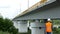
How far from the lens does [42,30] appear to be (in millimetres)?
40156

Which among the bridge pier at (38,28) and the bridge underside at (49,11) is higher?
the bridge underside at (49,11)

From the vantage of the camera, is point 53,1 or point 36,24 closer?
point 53,1

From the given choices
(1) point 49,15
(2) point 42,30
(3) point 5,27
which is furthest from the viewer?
(3) point 5,27

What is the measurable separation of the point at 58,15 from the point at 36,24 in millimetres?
14504

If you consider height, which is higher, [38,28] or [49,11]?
[49,11]

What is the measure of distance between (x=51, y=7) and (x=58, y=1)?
3.33 metres

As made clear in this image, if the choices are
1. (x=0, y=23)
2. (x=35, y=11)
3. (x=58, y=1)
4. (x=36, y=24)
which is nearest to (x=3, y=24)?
(x=0, y=23)

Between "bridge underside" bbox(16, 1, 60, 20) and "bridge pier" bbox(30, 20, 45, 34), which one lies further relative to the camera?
"bridge pier" bbox(30, 20, 45, 34)

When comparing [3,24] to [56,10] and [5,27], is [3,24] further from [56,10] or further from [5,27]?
[56,10]

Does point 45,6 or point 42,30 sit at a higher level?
point 45,6

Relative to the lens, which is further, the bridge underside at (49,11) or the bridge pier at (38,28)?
the bridge pier at (38,28)

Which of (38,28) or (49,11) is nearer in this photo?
(49,11)

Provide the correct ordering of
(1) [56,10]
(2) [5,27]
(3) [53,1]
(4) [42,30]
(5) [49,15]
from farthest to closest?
(2) [5,27]
(4) [42,30]
(5) [49,15]
(1) [56,10]
(3) [53,1]

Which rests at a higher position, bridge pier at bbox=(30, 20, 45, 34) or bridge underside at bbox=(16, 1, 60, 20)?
bridge underside at bbox=(16, 1, 60, 20)
